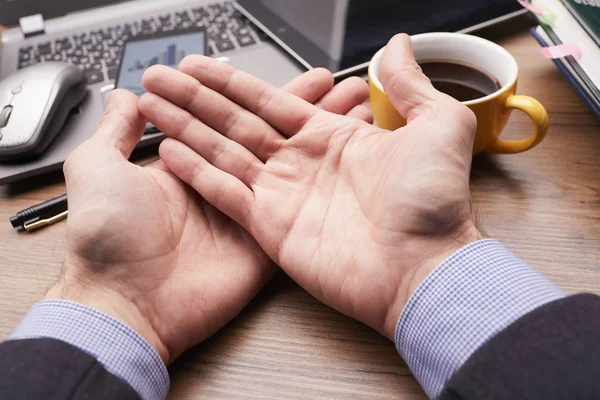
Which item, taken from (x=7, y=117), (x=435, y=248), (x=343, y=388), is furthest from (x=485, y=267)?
(x=7, y=117)

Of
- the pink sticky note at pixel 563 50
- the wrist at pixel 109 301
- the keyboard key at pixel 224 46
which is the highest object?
the pink sticky note at pixel 563 50

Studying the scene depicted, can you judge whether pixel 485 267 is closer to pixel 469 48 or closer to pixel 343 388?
pixel 343 388

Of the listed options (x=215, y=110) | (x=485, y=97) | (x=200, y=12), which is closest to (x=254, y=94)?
(x=215, y=110)

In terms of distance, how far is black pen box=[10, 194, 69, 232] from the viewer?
623 mm

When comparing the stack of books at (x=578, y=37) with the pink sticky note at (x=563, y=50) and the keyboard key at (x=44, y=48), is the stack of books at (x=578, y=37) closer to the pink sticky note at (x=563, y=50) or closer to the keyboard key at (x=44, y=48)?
the pink sticky note at (x=563, y=50)

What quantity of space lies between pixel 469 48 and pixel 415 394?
1.39 feet

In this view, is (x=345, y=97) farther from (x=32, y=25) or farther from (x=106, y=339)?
(x=32, y=25)

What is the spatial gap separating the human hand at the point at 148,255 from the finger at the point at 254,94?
0.12 m

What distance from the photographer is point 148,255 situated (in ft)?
1.68

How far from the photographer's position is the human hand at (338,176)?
1.62ft

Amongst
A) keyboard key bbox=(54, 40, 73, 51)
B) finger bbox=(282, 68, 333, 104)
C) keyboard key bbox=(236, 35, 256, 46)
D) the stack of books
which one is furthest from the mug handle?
keyboard key bbox=(54, 40, 73, 51)

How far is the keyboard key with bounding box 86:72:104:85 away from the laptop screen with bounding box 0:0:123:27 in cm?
21

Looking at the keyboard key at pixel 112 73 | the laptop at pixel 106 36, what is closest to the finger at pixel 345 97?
the laptop at pixel 106 36

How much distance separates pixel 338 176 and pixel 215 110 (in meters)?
0.17
